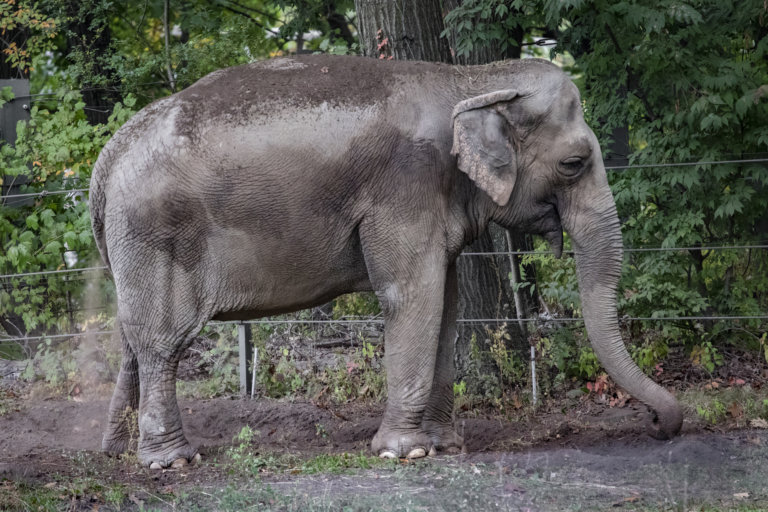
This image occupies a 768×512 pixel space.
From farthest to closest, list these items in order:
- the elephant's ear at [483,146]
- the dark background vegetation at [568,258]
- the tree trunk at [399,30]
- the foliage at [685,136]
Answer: the tree trunk at [399,30], the dark background vegetation at [568,258], the foliage at [685,136], the elephant's ear at [483,146]

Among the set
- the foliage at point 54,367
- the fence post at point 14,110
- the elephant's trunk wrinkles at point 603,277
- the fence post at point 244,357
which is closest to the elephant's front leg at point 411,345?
the elephant's trunk wrinkles at point 603,277

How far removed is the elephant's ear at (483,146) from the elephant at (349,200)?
10 mm

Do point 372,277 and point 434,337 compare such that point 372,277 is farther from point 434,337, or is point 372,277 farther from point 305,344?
point 305,344

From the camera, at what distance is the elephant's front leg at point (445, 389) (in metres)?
7.12

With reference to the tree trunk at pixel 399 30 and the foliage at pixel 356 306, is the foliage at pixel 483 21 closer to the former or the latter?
the tree trunk at pixel 399 30

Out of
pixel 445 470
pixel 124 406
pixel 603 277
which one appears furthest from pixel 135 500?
pixel 603 277

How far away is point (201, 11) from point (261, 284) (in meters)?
7.45

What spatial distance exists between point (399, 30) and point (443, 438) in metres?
3.70

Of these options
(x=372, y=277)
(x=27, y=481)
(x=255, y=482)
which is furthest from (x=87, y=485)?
(x=372, y=277)

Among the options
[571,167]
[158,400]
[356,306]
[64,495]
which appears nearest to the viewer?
[64,495]

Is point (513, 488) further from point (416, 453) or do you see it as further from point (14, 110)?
point (14, 110)

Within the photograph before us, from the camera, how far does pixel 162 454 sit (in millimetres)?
6668

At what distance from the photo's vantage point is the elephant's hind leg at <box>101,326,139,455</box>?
7.34 m

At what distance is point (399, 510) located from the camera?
4984mm
